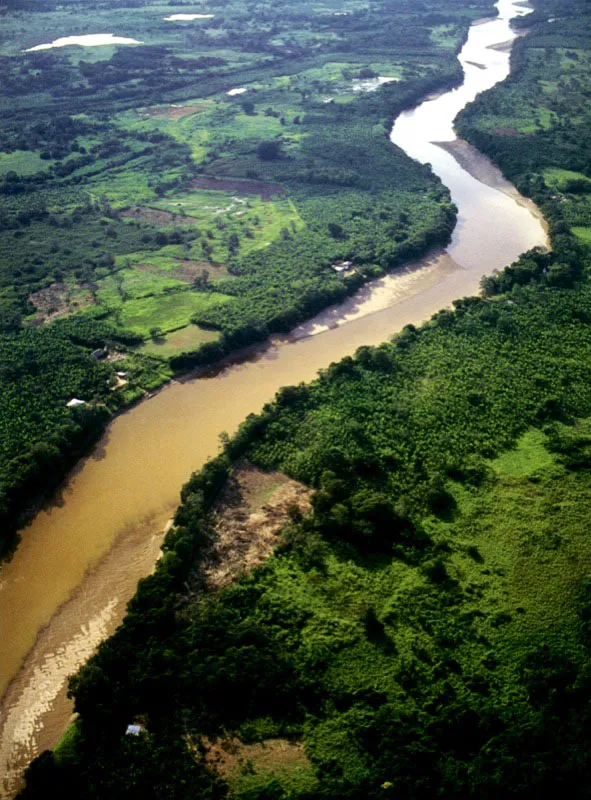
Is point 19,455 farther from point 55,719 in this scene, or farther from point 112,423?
point 55,719

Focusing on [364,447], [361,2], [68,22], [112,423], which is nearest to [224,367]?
[112,423]

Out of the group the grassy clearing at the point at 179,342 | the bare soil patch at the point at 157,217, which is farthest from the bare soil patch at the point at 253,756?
the bare soil patch at the point at 157,217

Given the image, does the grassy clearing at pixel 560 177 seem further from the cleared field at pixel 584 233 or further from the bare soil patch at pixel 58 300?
the bare soil patch at pixel 58 300

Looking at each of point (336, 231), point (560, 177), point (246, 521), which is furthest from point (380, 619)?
point (560, 177)

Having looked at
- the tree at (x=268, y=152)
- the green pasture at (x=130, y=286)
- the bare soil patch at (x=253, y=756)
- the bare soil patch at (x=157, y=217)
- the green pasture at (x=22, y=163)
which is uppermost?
the green pasture at (x=22, y=163)

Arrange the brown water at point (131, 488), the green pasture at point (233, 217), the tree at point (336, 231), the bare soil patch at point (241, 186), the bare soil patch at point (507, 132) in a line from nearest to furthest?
the brown water at point (131, 488) → the green pasture at point (233, 217) → the tree at point (336, 231) → the bare soil patch at point (241, 186) → the bare soil patch at point (507, 132)

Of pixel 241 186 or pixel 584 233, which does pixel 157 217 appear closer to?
pixel 241 186
